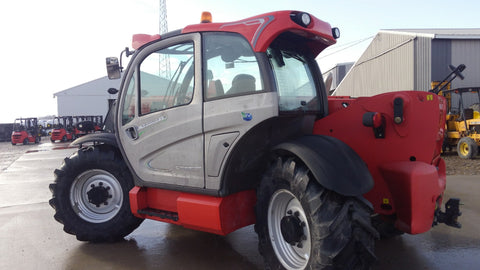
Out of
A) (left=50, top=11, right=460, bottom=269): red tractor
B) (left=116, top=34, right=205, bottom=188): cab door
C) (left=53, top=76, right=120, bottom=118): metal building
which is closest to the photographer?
(left=50, top=11, right=460, bottom=269): red tractor

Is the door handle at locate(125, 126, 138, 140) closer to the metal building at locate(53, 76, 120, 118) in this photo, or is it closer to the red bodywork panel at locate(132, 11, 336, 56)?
the red bodywork panel at locate(132, 11, 336, 56)

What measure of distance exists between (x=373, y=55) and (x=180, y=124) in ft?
69.6

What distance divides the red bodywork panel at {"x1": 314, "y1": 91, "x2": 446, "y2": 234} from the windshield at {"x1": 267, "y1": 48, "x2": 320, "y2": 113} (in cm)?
32

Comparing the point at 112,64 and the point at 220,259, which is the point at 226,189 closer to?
the point at 220,259

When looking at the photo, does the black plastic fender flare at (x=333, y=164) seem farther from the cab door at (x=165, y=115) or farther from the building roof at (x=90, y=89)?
the building roof at (x=90, y=89)

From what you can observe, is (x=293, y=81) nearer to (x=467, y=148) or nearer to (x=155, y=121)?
(x=155, y=121)

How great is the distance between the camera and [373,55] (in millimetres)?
22062

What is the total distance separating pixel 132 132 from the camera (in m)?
3.88

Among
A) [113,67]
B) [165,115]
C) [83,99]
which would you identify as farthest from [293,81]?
[83,99]

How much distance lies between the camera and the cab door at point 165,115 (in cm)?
330

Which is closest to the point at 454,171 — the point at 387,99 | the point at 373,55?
the point at 387,99

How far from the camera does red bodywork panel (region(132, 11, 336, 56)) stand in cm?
286

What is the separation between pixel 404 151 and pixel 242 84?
1.47 meters

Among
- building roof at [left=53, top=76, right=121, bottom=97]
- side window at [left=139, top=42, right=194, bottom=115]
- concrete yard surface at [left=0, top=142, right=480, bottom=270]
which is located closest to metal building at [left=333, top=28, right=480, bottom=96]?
concrete yard surface at [left=0, top=142, right=480, bottom=270]
